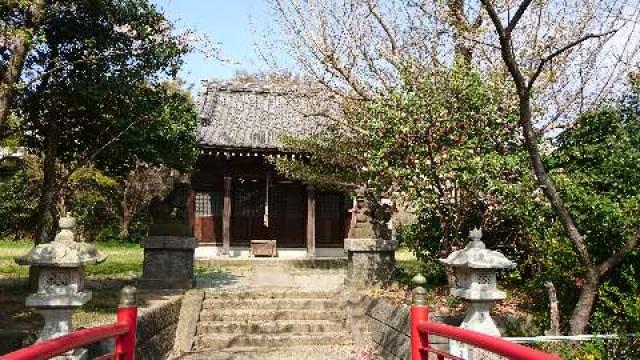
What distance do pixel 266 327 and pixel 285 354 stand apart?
95 cm

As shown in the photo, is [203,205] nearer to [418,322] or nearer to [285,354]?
[285,354]

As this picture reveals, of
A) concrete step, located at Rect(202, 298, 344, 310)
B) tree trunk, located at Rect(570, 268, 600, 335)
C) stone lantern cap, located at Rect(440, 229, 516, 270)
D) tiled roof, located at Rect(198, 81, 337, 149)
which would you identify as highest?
tiled roof, located at Rect(198, 81, 337, 149)

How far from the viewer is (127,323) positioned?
5.10m

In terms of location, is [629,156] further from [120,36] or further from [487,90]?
[120,36]

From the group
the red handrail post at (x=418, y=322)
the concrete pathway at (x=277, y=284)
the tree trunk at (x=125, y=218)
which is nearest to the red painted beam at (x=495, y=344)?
the red handrail post at (x=418, y=322)

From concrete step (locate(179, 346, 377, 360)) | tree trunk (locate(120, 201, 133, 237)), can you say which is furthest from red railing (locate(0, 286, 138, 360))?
tree trunk (locate(120, 201, 133, 237))

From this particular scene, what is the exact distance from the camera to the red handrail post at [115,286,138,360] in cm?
500

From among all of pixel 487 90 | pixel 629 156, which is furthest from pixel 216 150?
pixel 629 156

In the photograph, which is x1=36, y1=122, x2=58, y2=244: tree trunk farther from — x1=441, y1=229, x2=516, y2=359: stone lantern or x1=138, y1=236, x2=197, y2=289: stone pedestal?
x1=441, y1=229, x2=516, y2=359: stone lantern

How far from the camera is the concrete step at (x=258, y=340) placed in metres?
9.80

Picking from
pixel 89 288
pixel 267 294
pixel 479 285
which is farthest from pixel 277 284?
pixel 479 285

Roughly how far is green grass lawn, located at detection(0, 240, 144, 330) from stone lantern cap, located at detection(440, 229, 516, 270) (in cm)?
388

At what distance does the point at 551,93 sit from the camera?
11883 millimetres

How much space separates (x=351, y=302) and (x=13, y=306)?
19.5 feet
